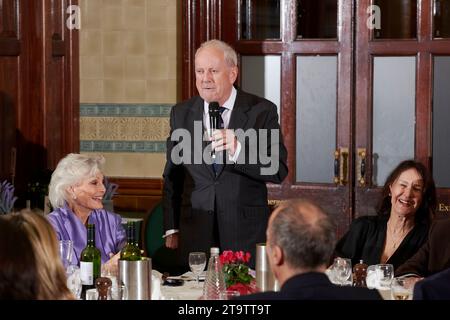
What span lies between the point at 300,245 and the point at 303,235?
3 cm

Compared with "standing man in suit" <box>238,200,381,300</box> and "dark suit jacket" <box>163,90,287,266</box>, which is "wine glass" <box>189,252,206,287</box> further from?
"standing man in suit" <box>238,200,381,300</box>

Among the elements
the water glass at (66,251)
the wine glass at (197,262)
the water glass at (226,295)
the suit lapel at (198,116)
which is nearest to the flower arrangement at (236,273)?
the water glass at (226,295)

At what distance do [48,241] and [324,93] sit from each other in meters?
3.73

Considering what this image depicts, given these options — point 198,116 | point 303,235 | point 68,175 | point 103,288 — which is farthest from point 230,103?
point 303,235

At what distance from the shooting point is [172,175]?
4898 mm

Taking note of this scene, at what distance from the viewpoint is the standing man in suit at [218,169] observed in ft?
15.7

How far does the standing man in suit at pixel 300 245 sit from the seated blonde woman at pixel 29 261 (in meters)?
0.50

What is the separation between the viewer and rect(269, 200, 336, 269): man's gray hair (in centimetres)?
253

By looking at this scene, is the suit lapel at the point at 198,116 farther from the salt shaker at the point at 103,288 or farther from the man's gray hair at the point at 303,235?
the man's gray hair at the point at 303,235

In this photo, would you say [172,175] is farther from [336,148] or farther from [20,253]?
[20,253]

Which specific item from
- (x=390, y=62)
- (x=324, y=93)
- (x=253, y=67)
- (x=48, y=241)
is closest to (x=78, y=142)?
(x=253, y=67)

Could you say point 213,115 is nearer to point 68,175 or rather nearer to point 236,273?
point 68,175

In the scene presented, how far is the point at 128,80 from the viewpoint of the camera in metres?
→ 6.13

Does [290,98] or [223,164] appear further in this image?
[290,98]
